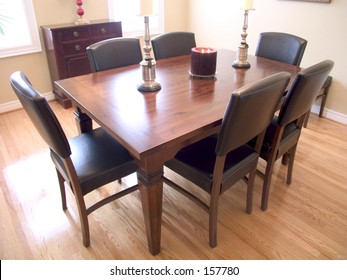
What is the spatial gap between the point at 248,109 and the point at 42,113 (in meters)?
0.86

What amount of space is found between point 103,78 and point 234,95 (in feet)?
3.29

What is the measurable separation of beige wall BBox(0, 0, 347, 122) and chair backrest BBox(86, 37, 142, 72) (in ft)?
5.12

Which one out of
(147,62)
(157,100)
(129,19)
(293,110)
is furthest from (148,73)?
(129,19)

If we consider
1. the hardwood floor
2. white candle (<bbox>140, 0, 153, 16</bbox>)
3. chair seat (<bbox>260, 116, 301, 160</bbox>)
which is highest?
white candle (<bbox>140, 0, 153, 16</bbox>)

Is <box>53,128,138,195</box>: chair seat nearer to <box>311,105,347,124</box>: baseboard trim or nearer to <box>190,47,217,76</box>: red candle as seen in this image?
<box>190,47,217,76</box>: red candle

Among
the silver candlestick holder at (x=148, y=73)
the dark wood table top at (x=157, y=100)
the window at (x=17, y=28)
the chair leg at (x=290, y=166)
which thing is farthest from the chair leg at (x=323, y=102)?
the window at (x=17, y=28)

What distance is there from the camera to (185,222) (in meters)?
1.83

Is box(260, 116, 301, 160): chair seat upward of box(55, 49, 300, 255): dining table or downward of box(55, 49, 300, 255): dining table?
downward

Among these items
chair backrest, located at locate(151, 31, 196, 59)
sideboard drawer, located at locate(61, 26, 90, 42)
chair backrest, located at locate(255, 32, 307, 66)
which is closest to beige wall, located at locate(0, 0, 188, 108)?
sideboard drawer, located at locate(61, 26, 90, 42)

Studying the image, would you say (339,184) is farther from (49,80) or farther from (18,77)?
(49,80)

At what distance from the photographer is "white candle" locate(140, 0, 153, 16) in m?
1.48

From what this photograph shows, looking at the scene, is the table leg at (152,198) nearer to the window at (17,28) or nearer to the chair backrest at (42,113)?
the chair backrest at (42,113)

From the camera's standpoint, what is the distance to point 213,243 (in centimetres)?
164

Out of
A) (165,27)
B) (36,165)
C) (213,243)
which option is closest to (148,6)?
(213,243)
